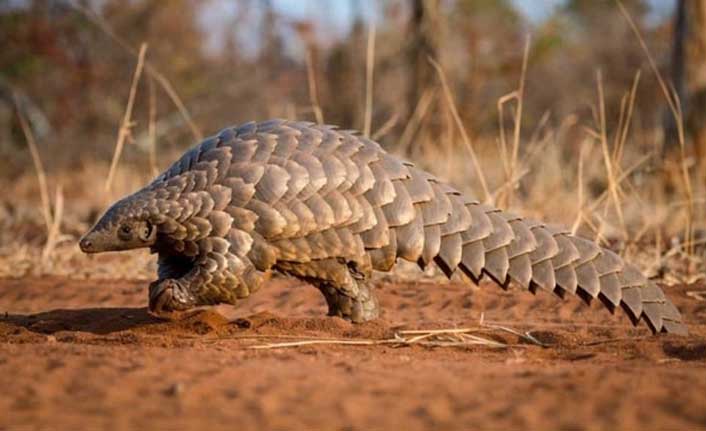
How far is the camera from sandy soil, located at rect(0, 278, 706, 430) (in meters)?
2.70

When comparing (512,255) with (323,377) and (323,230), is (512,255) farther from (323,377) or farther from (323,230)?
(323,377)

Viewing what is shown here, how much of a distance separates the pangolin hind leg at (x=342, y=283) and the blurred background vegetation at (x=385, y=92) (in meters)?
2.02

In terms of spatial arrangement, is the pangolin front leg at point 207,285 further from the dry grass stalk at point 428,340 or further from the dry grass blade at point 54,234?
the dry grass blade at point 54,234

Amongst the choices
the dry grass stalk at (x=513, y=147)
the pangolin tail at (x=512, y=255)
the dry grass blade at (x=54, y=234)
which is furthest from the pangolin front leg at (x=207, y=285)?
the dry grass blade at (x=54, y=234)

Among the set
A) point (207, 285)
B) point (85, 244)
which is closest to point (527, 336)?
point (207, 285)

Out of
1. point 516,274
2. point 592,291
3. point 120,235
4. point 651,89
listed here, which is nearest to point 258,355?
point 120,235

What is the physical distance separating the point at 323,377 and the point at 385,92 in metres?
18.1

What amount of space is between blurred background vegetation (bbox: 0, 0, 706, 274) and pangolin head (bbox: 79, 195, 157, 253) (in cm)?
281

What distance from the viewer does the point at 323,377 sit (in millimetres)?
3191

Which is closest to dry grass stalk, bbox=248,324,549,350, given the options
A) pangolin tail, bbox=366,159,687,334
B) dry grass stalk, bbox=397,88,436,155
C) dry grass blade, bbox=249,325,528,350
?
dry grass blade, bbox=249,325,528,350

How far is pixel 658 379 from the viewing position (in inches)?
121

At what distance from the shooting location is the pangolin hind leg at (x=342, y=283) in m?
4.38

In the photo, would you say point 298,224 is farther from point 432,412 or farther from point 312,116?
point 312,116

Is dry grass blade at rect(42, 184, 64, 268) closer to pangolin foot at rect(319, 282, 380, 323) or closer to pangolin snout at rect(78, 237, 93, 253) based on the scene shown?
pangolin snout at rect(78, 237, 93, 253)
